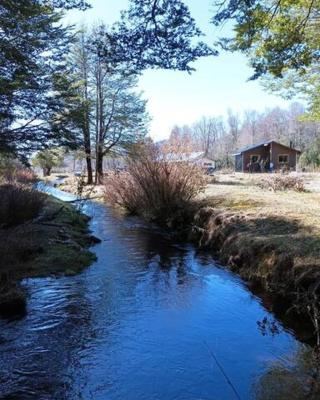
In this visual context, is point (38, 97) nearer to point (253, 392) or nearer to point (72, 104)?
point (72, 104)

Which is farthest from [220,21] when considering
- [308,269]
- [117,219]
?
[117,219]

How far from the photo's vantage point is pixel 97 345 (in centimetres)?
586

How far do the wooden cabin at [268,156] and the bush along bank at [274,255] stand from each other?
133 feet

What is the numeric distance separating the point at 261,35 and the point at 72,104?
253 inches

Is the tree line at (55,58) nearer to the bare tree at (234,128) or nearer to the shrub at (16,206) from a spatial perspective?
the shrub at (16,206)

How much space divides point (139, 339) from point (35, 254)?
16.5ft

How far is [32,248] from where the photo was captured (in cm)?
1035

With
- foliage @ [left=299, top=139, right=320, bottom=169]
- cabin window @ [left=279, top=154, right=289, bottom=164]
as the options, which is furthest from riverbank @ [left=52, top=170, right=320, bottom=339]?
cabin window @ [left=279, top=154, right=289, bottom=164]

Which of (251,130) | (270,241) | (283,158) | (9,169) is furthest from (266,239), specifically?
(251,130)

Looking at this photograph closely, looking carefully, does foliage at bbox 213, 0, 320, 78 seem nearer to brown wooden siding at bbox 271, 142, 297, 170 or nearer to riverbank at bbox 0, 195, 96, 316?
riverbank at bbox 0, 195, 96, 316

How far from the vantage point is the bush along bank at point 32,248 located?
7.74 meters

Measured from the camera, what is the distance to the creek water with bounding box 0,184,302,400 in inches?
191

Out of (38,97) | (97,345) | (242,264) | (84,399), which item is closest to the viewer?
(84,399)

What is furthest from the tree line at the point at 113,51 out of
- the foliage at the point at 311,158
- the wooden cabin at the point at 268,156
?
the wooden cabin at the point at 268,156
